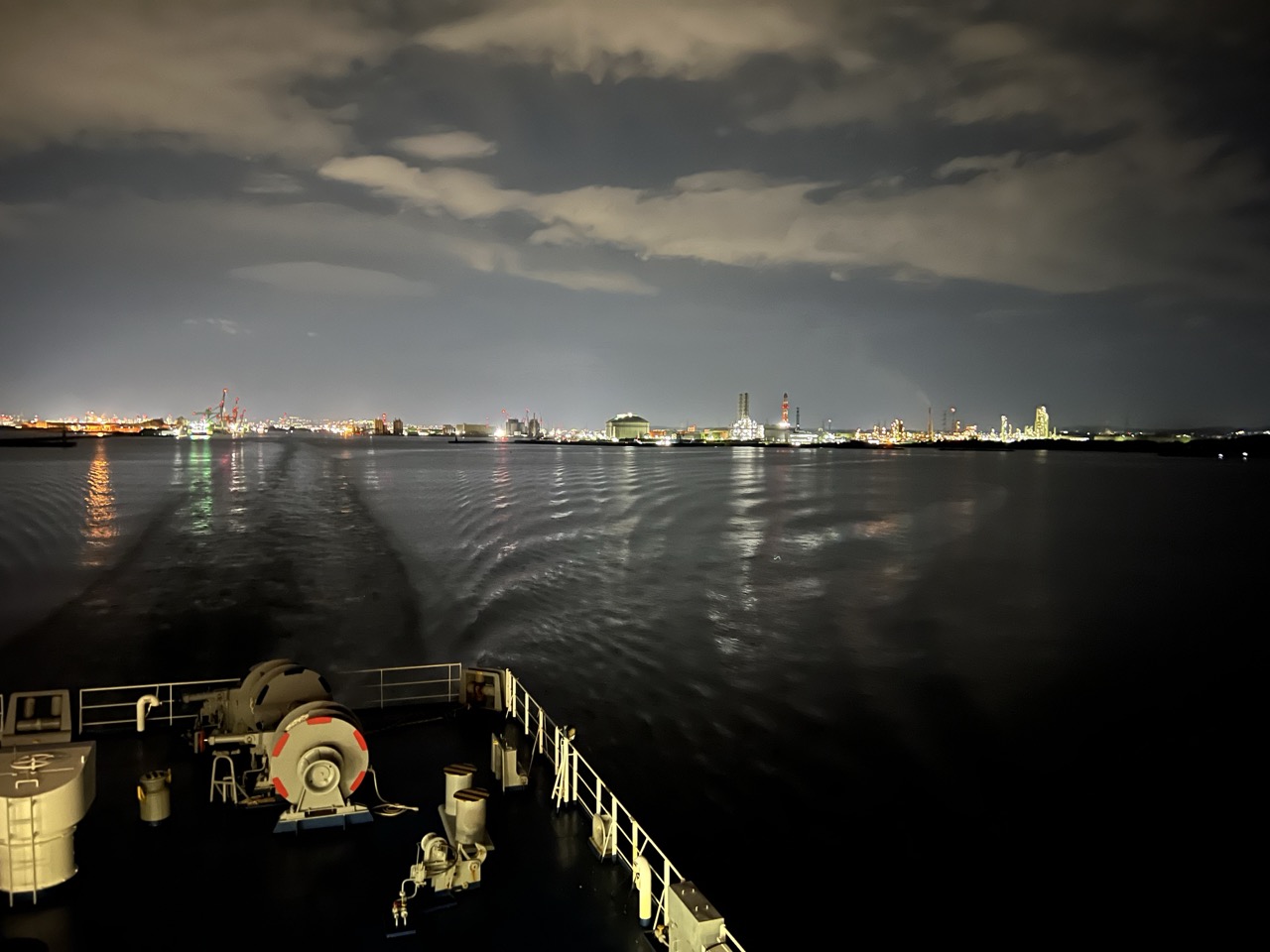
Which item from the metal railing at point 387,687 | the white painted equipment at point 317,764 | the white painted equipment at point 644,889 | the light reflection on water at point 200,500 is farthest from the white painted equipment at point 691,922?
the light reflection on water at point 200,500

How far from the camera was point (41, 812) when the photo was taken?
306 inches

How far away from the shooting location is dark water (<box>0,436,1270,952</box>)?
14.8 meters

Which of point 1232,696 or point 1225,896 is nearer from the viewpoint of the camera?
point 1225,896

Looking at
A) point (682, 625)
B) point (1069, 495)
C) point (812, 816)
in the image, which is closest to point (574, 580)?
point (682, 625)

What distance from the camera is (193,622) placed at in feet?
104

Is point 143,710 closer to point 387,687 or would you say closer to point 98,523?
point 387,687

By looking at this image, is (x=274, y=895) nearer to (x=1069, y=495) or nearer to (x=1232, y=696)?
(x=1232, y=696)

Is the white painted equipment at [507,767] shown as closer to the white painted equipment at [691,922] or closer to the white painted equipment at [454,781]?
the white painted equipment at [454,781]

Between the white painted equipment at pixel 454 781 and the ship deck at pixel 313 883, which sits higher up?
the white painted equipment at pixel 454 781

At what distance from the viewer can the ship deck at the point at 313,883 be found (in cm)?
788

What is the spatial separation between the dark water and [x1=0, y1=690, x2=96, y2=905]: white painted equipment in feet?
31.6

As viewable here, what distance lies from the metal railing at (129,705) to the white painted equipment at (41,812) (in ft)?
11.5

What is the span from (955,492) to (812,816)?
94807mm

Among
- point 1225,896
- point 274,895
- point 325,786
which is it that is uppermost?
point 325,786
